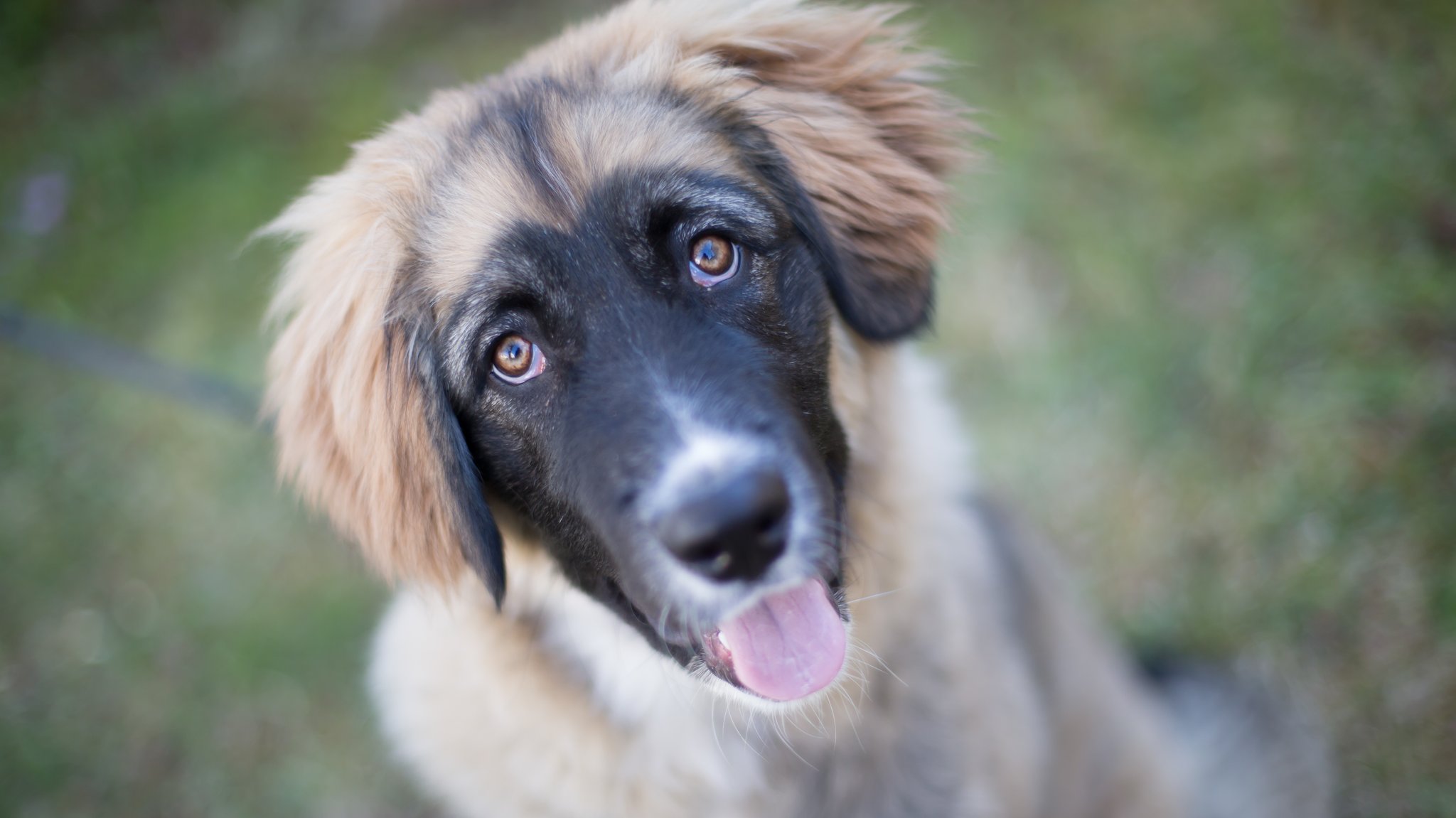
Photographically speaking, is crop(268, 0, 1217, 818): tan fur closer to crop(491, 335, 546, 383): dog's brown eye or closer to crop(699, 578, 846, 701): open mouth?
crop(491, 335, 546, 383): dog's brown eye

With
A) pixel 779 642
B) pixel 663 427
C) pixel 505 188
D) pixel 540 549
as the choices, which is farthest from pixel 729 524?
pixel 505 188

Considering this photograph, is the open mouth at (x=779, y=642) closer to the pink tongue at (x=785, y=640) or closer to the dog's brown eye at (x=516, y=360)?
the pink tongue at (x=785, y=640)

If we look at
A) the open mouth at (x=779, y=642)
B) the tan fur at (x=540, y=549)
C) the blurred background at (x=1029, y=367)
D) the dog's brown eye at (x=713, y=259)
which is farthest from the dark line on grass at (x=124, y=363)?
the open mouth at (x=779, y=642)

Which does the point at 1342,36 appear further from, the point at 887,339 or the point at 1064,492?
the point at 887,339

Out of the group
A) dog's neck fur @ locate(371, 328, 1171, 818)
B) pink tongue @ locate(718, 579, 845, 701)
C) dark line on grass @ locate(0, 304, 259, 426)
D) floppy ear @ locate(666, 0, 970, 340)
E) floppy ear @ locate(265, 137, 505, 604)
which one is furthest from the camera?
dark line on grass @ locate(0, 304, 259, 426)

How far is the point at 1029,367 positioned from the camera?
4.33m

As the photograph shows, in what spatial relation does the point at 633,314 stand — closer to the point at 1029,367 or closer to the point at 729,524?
the point at 729,524

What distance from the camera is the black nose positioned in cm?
165

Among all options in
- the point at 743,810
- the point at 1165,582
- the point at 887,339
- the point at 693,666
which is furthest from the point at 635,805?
the point at 1165,582

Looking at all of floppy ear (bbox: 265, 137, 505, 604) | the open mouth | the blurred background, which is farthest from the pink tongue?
the blurred background

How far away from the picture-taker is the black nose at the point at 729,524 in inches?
64.8

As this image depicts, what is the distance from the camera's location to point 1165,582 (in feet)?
12.4

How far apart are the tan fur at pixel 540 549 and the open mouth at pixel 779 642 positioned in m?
0.32

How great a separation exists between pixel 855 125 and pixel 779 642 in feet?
4.37
